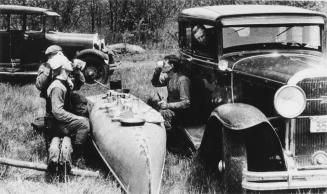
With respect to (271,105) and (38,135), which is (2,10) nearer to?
(38,135)

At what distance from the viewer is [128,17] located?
1750 centimetres

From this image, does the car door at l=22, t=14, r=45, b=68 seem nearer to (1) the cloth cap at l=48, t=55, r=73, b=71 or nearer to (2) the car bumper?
(1) the cloth cap at l=48, t=55, r=73, b=71

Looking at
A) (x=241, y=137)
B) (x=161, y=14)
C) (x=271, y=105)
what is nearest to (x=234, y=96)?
(x=271, y=105)

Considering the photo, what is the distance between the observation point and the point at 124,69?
1294cm

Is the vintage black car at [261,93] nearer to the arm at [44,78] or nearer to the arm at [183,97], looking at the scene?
the arm at [183,97]

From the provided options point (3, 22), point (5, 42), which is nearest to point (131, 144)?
point (5, 42)

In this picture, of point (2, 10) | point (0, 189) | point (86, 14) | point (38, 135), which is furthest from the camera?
point (86, 14)

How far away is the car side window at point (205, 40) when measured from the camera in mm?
5371

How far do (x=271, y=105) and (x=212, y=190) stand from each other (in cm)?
108

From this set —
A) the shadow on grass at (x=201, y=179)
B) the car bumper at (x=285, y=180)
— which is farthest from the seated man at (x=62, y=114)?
the car bumper at (x=285, y=180)

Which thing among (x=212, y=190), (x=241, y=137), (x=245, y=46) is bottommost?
(x=212, y=190)

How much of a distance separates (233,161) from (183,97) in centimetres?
197

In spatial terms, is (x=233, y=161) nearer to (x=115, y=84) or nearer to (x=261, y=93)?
(x=261, y=93)

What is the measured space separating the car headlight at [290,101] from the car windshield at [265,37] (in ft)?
4.97
